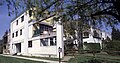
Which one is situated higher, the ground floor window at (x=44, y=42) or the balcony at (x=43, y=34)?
the balcony at (x=43, y=34)

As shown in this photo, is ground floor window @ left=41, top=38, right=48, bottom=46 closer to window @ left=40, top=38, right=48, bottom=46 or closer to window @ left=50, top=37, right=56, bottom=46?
window @ left=40, top=38, right=48, bottom=46

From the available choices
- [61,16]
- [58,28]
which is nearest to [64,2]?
[61,16]

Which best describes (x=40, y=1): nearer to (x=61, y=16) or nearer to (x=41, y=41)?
(x=61, y=16)

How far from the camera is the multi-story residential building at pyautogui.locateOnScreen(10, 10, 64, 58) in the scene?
34938 mm

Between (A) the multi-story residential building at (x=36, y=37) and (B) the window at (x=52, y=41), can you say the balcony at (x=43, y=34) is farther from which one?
(B) the window at (x=52, y=41)

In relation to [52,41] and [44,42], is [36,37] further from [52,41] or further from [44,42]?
[52,41]

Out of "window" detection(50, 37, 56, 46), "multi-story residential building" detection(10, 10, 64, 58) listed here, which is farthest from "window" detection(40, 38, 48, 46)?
"window" detection(50, 37, 56, 46)

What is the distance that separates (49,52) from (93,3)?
81.5 ft

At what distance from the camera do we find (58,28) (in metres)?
34.5

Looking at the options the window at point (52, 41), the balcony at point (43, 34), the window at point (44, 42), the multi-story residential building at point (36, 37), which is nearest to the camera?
the multi-story residential building at point (36, 37)

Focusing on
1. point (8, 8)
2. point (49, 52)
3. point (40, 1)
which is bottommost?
point (49, 52)

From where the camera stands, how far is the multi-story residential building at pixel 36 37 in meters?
34.9

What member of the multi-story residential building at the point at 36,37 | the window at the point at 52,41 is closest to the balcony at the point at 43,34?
the multi-story residential building at the point at 36,37

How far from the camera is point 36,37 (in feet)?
138
